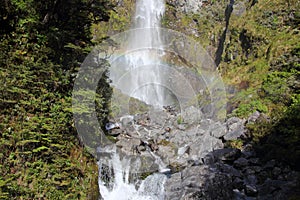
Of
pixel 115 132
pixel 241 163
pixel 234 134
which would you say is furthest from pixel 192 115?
pixel 241 163

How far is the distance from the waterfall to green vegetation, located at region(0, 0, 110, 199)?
15299 mm

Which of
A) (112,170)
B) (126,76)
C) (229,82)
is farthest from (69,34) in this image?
(126,76)

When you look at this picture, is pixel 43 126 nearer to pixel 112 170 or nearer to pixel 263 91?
pixel 112 170

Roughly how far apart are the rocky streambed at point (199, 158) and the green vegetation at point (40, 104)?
3.21m

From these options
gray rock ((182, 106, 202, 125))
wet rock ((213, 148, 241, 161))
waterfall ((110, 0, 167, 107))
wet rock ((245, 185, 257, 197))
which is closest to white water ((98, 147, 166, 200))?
wet rock ((213, 148, 241, 161))

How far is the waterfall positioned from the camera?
23.9 metres

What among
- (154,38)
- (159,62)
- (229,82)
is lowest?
(229,82)

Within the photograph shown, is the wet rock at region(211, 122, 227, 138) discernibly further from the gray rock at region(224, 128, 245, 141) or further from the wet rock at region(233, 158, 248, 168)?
the wet rock at region(233, 158, 248, 168)

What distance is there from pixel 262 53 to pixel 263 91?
485 cm

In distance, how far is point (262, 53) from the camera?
1656 centimetres

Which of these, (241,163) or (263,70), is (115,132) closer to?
(241,163)

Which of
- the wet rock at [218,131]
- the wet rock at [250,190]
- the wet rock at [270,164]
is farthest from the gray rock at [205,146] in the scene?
the wet rock at [250,190]

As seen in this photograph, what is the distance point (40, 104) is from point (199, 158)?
6.73m

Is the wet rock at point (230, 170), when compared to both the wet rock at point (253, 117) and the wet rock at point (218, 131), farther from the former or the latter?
the wet rock at point (253, 117)
